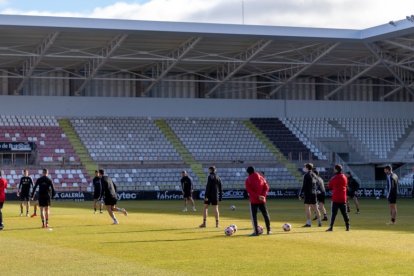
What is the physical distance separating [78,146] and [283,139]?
14.6m

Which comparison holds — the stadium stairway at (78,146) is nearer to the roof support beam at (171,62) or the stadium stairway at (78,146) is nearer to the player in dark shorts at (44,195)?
the roof support beam at (171,62)

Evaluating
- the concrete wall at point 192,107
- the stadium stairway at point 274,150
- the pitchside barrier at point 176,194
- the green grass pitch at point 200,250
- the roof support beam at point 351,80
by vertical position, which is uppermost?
the roof support beam at point 351,80

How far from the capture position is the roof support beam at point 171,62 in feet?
160

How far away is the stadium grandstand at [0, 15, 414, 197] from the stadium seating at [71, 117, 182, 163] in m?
0.09

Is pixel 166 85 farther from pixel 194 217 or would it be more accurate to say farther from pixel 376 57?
pixel 194 217

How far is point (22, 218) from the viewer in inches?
1168

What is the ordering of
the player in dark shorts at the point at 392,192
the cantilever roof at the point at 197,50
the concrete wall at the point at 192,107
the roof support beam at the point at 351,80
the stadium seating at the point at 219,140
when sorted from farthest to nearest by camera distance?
1. the stadium seating at the point at 219,140
2. the concrete wall at the point at 192,107
3. the roof support beam at the point at 351,80
4. the cantilever roof at the point at 197,50
5. the player in dark shorts at the point at 392,192

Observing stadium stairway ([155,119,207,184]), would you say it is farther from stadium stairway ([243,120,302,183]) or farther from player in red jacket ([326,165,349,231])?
player in red jacket ([326,165,349,231])

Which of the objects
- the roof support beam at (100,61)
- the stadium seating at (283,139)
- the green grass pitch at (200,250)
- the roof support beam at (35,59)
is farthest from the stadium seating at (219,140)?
the green grass pitch at (200,250)

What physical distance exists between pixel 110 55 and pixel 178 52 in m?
4.54

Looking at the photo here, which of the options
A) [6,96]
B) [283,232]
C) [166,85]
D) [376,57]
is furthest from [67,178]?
[283,232]

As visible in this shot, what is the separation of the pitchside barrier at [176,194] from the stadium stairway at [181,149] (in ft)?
8.22

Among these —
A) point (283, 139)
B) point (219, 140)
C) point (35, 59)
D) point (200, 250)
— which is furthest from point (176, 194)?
point (200, 250)

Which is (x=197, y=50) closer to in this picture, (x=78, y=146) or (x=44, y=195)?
(x=78, y=146)
